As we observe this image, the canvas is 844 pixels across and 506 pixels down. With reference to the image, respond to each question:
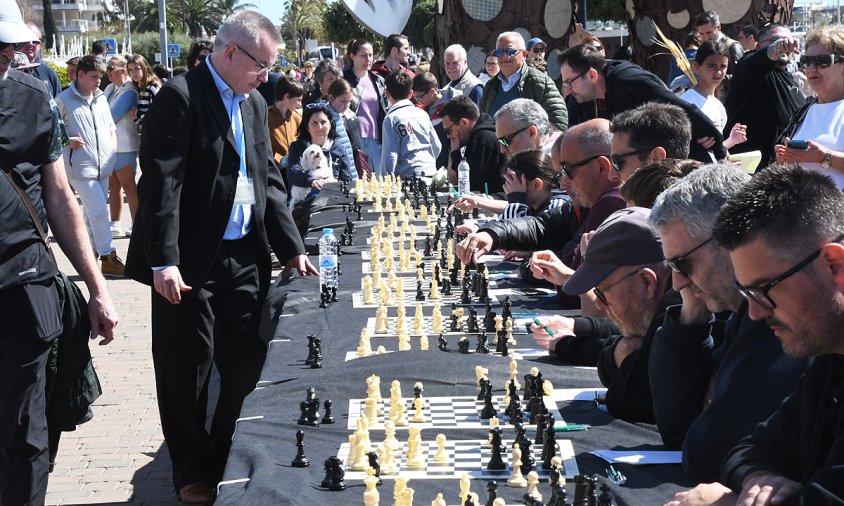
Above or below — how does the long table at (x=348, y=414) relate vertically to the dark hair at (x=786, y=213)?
below

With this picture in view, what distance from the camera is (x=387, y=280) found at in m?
5.82

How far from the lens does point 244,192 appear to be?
514cm

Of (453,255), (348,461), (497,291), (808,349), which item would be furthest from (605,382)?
(453,255)

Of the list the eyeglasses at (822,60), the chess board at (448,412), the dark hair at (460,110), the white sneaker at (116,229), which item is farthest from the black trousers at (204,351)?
the white sneaker at (116,229)

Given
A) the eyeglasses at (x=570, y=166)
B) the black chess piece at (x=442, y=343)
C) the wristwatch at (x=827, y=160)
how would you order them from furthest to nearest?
the wristwatch at (x=827, y=160), the eyeglasses at (x=570, y=166), the black chess piece at (x=442, y=343)

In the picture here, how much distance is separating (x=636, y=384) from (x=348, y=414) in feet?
3.15

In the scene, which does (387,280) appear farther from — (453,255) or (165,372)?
(165,372)

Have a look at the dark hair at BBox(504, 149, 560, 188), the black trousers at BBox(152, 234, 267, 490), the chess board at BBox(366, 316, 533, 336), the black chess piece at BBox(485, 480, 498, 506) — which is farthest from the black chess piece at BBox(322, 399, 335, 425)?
the dark hair at BBox(504, 149, 560, 188)

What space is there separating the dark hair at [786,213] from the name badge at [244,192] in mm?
3002

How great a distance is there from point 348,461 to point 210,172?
2.16 m

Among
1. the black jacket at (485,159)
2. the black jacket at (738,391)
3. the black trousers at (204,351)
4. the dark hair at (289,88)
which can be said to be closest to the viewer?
the black jacket at (738,391)

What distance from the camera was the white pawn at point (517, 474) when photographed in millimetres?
3043

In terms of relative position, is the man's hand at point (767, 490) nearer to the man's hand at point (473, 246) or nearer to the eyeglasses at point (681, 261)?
the eyeglasses at point (681, 261)

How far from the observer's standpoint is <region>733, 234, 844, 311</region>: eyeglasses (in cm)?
235
